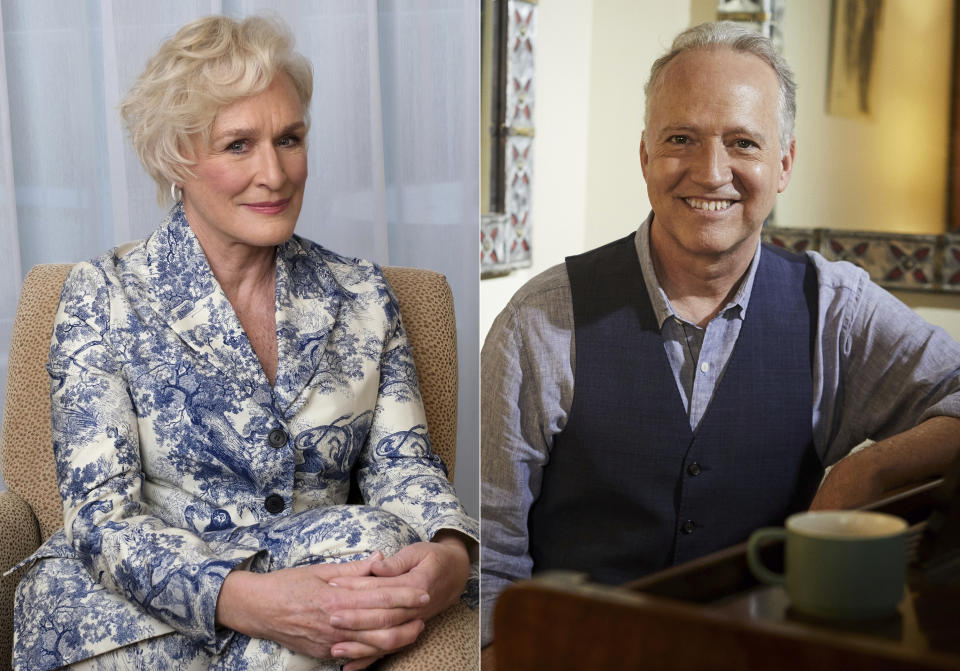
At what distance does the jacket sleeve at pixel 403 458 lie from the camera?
1356 mm

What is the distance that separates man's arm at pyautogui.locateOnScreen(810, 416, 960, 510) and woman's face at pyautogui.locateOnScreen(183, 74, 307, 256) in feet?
3.27

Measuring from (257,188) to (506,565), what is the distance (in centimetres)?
83

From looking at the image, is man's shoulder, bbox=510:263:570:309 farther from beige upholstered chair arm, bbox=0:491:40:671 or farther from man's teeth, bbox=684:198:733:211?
beige upholstered chair arm, bbox=0:491:40:671

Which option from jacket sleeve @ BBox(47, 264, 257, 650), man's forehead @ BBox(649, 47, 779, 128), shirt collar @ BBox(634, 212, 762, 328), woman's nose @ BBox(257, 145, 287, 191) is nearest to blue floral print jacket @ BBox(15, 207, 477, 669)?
jacket sleeve @ BBox(47, 264, 257, 650)

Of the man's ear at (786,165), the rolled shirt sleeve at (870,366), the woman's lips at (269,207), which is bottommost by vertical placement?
the rolled shirt sleeve at (870,366)

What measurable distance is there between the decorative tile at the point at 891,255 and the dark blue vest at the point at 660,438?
3 centimetres

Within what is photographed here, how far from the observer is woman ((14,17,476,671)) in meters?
1.19

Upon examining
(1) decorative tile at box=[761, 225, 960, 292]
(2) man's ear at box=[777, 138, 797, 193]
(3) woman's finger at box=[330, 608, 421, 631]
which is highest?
(2) man's ear at box=[777, 138, 797, 193]

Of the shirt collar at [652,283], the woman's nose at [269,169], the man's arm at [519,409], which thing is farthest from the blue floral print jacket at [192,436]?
the shirt collar at [652,283]

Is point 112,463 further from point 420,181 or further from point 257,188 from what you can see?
point 420,181

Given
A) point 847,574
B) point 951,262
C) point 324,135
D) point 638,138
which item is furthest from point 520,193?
point 324,135

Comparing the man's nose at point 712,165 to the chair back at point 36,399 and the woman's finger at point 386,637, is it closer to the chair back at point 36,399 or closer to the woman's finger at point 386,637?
the woman's finger at point 386,637

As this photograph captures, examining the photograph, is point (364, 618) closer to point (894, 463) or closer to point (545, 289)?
point (545, 289)

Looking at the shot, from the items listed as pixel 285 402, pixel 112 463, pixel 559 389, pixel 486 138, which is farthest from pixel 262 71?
pixel 559 389
